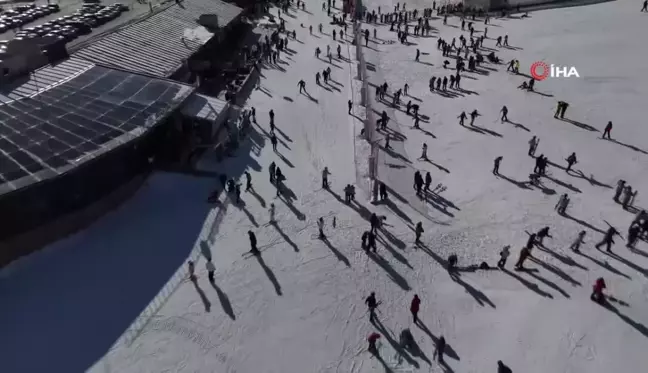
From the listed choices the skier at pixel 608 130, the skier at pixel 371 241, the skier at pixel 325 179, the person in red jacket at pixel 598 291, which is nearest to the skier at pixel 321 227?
the skier at pixel 371 241

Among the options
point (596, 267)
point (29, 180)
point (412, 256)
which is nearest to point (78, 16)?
point (29, 180)

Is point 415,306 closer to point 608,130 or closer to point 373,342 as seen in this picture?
point 373,342

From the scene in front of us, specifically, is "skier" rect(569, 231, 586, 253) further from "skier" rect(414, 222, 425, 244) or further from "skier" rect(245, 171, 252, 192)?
"skier" rect(245, 171, 252, 192)

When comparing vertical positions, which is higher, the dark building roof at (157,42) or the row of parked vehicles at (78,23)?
the row of parked vehicles at (78,23)

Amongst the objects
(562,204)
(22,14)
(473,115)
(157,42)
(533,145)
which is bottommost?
(562,204)

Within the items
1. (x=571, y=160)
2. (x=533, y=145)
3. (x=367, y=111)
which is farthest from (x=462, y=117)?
(x=571, y=160)

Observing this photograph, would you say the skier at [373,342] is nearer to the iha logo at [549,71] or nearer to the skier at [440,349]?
the skier at [440,349]
